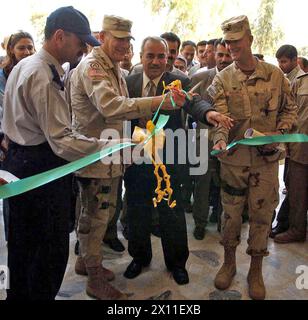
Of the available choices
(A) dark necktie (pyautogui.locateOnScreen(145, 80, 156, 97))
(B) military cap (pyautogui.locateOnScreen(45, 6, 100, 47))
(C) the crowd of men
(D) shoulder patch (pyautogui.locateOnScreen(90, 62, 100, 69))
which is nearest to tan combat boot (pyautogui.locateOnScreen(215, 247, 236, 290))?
(C) the crowd of men

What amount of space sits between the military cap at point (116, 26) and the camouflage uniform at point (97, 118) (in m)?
0.17

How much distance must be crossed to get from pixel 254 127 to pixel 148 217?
1.19 m

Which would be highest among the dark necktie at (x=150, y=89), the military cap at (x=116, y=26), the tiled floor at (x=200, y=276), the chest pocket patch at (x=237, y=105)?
the military cap at (x=116, y=26)

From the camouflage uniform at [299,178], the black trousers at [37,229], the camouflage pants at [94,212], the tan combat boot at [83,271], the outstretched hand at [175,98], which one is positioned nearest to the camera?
the black trousers at [37,229]

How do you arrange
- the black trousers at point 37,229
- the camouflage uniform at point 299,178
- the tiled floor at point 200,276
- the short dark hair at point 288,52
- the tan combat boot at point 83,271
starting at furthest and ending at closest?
the short dark hair at point 288,52 → the camouflage uniform at point 299,178 → the tan combat boot at point 83,271 → the tiled floor at point 200,276 → the black trousers at point 37,229

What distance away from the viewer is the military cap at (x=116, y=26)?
2500 millimetres

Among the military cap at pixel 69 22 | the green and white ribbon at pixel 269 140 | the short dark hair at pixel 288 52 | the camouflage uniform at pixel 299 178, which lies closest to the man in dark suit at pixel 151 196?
the green and white ribbon at pixel 269 140

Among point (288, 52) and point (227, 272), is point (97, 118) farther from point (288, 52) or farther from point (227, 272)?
point (288, 52)

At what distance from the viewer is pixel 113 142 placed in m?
2.26

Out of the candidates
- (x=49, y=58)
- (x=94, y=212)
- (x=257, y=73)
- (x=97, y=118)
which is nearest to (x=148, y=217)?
(x=94, y=212)

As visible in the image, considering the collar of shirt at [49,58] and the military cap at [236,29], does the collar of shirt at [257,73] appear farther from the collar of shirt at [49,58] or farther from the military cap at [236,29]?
the collar of shirt at [49,58]
